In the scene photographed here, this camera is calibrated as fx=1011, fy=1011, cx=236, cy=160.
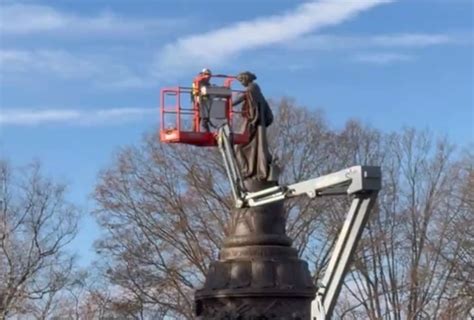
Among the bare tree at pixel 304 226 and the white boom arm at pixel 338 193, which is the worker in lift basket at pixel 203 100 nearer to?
the white boom arm at pixel 338 193

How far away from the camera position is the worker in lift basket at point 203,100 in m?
10.7

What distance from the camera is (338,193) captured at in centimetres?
903

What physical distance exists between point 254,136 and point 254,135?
0.01m

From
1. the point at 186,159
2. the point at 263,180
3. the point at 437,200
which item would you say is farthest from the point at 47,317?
the point at 263,180

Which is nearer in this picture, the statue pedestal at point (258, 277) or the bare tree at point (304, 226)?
the statue pedestal at point (258, 277)

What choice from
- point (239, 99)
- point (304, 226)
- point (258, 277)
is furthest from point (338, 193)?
point (304, 226)

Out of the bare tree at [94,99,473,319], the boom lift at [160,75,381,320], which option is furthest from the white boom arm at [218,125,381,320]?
the bare tree at [94,99,473,319]

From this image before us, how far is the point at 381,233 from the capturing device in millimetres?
31688

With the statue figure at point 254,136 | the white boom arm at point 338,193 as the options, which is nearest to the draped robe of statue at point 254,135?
the statue figure at point 254,136

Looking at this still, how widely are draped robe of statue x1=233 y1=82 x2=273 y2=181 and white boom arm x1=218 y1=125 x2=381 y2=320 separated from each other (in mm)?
241

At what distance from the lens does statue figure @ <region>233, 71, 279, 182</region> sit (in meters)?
10.0

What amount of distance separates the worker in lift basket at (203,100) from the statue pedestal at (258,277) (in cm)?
127

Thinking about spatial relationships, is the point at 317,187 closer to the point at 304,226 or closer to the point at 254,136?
the point at 254,136

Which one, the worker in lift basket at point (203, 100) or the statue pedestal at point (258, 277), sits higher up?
the worker in lift basket at point (203, 100)
